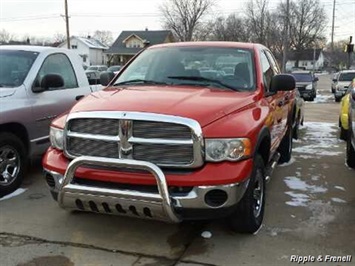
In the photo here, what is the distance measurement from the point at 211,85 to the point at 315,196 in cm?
208

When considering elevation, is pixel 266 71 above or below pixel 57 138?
above

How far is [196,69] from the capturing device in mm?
5391

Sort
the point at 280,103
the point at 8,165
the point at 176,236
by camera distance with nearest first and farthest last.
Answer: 1. the point at 176,236
2. the point at 8,165
3. the point at 280,103

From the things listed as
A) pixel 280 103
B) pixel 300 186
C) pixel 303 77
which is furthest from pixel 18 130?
pixel 303 77

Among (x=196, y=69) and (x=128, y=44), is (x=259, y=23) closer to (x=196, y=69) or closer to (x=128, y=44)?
(x=128, y=44)

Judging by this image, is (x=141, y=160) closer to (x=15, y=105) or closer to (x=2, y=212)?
(x=2, y=212)

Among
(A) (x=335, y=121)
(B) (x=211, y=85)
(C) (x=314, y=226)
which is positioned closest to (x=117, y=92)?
(B) (x=211, y=85)

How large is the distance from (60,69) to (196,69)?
2.67 meters

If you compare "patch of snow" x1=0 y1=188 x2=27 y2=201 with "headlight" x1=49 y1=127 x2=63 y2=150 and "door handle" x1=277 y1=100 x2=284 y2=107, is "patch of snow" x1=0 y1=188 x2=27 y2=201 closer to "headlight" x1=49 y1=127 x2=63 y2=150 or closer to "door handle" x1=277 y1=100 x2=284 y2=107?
"headlight" x1=49 y1=127 x2=63 y2=150

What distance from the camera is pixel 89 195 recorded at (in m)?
4.15

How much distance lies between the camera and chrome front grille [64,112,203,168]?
401 cm

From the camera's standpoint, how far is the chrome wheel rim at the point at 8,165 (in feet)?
19.3

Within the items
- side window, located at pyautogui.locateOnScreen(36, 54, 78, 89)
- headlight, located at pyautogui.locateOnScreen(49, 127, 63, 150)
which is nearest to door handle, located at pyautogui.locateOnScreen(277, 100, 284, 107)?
headlight, located at pyautogui.locateOnScreen(49, 127, 63, 150)

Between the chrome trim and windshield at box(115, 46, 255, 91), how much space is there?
4.87 feet
